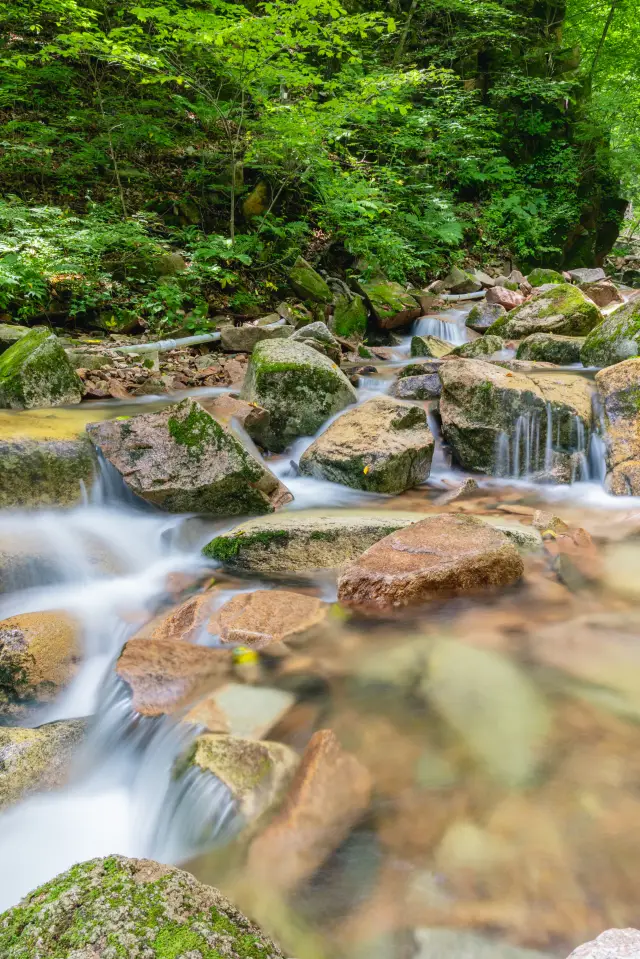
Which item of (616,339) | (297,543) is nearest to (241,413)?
(297,543)

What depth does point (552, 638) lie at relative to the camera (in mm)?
2758

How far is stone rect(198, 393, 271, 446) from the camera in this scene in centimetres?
495

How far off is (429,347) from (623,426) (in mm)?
4396

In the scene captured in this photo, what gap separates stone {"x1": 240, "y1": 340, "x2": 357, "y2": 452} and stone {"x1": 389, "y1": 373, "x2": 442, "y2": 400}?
958 millimetres

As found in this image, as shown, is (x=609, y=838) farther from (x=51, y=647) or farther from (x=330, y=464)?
(x=330, y=464)

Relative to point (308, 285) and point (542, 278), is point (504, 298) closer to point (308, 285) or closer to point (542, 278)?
point (542, 278)

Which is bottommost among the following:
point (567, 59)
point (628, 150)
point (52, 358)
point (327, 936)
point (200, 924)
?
point (327, 936)

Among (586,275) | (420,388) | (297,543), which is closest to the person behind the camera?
(297,543)

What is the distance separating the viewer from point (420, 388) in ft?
20.4

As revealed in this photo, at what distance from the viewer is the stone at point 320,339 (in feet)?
24.4

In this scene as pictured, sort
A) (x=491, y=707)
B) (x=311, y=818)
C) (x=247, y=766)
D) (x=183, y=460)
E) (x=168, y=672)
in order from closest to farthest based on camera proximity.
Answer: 1. (x=311, y=818)
2. (x=247, y=766)
3. (x=491, y=707)
4. (x=168, y=672)
5. (x=183, y=460)

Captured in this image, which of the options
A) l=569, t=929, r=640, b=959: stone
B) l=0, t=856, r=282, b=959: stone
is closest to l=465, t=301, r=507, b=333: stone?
l=569, t=929, r=640, b=959: stone

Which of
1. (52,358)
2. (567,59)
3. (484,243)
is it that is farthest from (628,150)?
(52,358)

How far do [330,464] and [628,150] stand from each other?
618 inches
